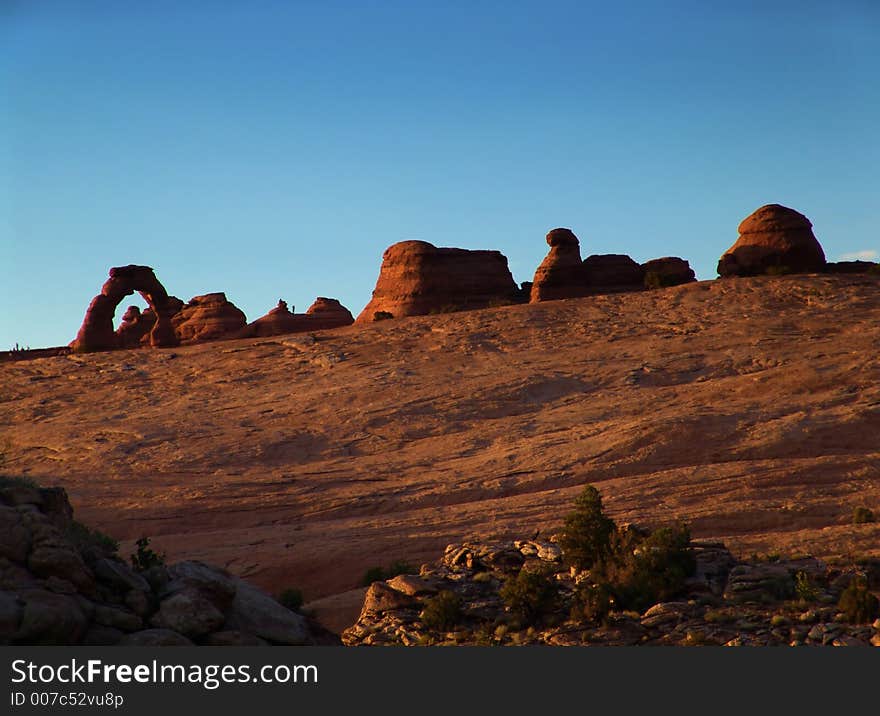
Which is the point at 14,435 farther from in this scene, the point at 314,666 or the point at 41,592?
the point at 314,666

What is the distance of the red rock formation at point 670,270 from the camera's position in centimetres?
4702

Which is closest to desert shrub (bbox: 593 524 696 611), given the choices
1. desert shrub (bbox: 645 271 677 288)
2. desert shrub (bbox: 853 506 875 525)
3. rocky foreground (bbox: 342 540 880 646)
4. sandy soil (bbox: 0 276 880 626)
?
rocky foreground (bbox: 342 540 880 646)

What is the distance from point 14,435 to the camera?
106 ft

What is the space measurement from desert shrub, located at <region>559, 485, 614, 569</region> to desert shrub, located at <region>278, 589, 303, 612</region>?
4.61 meters

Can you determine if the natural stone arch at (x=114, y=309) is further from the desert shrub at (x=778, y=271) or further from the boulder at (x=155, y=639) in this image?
the boulder at (x=155, y=639)

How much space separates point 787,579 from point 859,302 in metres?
24.2

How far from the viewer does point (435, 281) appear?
161 ft

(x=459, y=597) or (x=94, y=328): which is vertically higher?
(x=94, y=328)

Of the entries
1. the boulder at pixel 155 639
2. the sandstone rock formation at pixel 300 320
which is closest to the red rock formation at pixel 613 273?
the sandstone rock formation at pixel 300 320

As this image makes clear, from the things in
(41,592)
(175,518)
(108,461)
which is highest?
(108,461)

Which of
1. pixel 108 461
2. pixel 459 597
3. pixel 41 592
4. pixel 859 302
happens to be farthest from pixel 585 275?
pixel 41 592

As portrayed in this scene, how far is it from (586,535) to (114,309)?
134 ft

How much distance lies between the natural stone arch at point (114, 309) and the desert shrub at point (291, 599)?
118 ft

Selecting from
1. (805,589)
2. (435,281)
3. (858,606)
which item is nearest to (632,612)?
(805,589)
